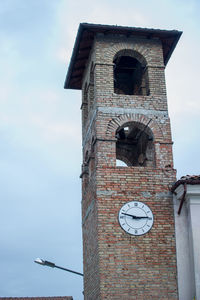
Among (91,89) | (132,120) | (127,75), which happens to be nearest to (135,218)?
(132,120)

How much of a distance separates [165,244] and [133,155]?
4556mm

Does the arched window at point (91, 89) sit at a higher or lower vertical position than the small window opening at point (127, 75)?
lower

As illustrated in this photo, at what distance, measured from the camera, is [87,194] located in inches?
656

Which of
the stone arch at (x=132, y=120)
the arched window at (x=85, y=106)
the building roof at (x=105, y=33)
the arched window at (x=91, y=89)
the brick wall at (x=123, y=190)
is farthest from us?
the arched window at (x=85, y=106)

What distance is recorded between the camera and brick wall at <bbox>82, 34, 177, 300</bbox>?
46.5ft

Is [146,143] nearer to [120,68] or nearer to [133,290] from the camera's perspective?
[120,68]

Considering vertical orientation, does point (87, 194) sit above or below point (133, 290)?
above

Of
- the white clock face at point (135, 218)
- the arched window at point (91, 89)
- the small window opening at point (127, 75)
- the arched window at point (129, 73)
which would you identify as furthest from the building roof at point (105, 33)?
the white clock face at point (135, 218)

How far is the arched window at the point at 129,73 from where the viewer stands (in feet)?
57.6

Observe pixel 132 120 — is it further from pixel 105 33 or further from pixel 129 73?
pixel 129 73

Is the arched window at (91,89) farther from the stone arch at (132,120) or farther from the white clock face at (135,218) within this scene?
the white clock face at (135,218)

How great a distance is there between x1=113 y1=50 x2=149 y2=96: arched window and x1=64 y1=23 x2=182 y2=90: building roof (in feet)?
2.25

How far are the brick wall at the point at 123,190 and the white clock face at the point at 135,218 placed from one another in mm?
132

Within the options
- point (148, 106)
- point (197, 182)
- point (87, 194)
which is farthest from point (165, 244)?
point (148, 106)
